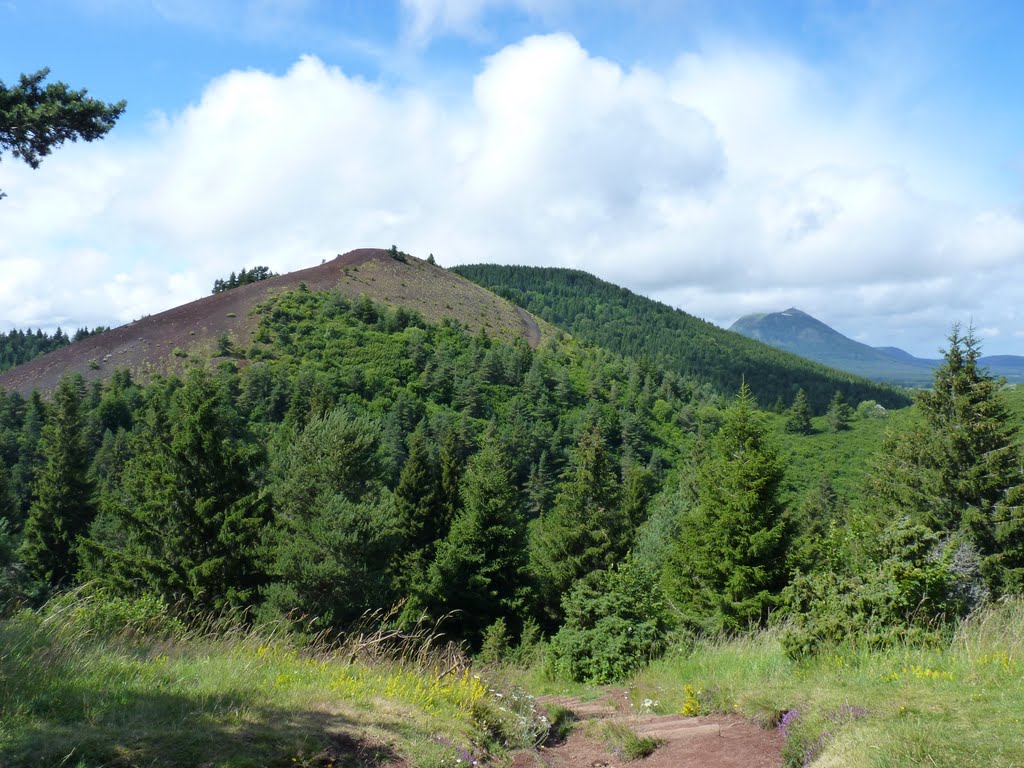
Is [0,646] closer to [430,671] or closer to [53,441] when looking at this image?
[430,671]

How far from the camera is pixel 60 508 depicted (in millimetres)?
32438

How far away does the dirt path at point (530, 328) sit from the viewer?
100 meters

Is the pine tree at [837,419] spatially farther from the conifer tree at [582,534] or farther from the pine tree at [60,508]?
the pine tree at [60,508]

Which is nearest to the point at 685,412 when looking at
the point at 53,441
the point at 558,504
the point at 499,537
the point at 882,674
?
the point at 558,504

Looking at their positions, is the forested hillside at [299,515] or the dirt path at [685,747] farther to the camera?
the forested hillside at [299,515]

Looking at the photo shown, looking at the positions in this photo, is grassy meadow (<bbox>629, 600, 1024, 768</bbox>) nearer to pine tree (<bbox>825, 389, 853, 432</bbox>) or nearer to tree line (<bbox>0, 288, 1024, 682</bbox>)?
tree line (<bbox>0, 288, 1024, 682</bbox>)

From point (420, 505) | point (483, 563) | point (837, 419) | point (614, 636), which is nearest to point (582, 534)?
point (483, 563)

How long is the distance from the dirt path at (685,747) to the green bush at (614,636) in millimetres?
2893

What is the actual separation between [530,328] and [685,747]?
104205 millimetres

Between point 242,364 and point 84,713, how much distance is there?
7575cm

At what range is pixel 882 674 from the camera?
509 cm

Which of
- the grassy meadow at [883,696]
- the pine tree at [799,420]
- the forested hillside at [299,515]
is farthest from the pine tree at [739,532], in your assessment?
the pine tree at [799,420]

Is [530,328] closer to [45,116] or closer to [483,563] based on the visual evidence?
[483,563]

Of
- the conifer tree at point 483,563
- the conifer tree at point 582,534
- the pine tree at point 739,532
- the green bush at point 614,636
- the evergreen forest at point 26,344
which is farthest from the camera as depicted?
the evergreen forest at point 26,344
